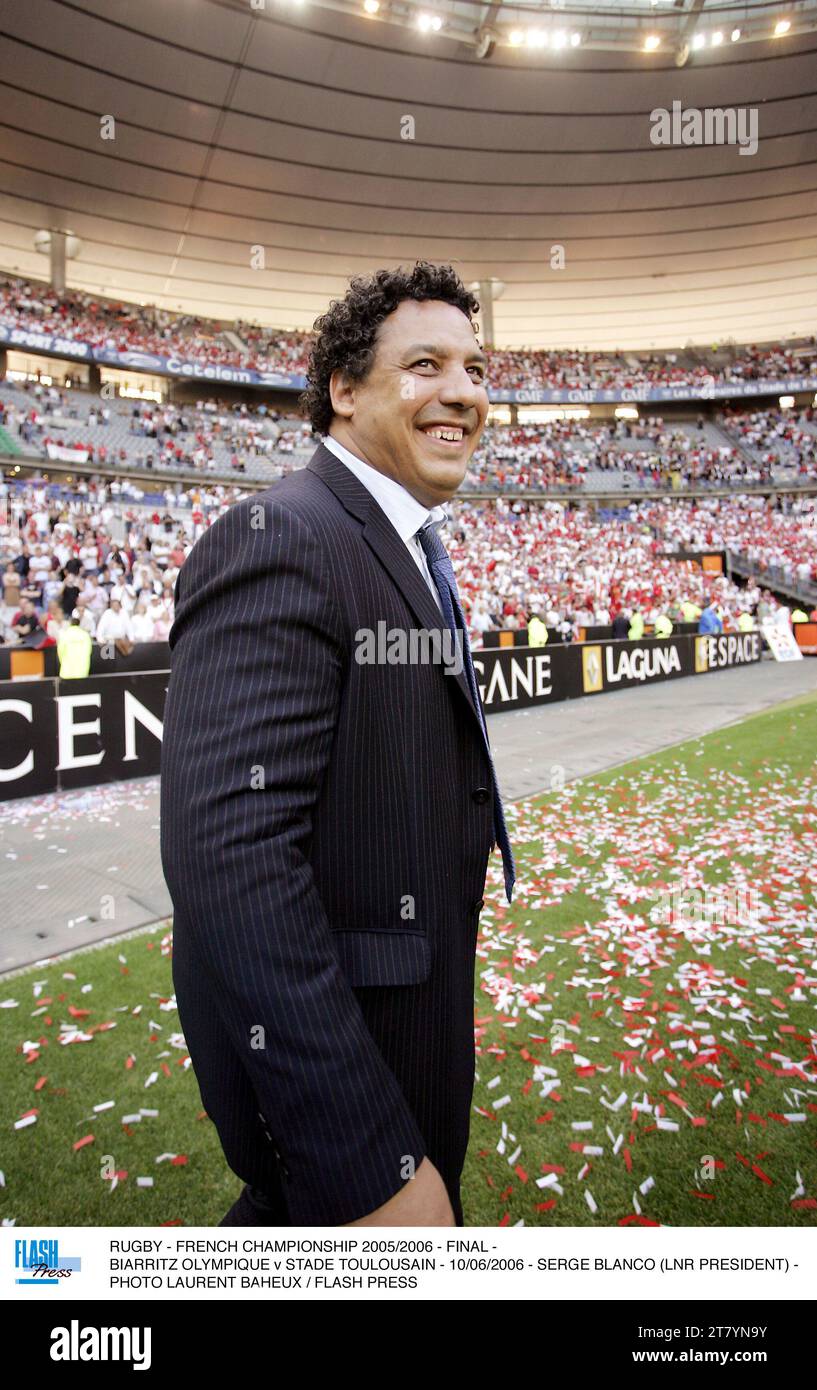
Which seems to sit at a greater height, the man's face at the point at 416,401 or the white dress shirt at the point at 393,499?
the man's face at the point at 416,401

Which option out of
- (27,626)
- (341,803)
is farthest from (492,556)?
(341,803)

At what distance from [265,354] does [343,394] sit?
42203mm

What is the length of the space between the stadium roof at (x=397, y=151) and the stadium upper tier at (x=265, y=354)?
1.41 m

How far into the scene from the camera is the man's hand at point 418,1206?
107 centimetres

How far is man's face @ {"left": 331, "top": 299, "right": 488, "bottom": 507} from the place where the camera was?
1499mm

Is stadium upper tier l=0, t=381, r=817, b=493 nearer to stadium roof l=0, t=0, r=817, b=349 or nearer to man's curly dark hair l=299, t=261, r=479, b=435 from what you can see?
stadium roof l=0, t=0, r=817, b=349

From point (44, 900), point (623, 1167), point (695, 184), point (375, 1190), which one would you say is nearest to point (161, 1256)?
point (375, 1190)

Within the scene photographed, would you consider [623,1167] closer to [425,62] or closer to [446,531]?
[446,531]

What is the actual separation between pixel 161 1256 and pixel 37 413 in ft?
110

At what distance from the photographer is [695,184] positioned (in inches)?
1241

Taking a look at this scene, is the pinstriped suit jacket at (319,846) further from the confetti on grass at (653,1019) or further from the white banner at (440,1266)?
the confetti on grass at (653,1019)
